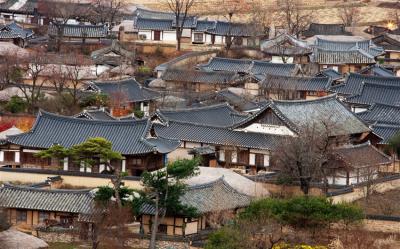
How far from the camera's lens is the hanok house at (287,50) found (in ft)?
227

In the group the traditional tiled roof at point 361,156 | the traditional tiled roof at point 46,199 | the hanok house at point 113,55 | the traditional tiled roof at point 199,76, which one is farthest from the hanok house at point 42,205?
the hanok house at point 113,55

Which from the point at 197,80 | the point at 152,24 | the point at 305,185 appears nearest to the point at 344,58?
the point at 197,80

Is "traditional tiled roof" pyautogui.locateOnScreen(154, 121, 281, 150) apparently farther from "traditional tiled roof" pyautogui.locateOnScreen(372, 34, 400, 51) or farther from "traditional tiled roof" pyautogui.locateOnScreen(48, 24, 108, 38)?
"traditional tiled roof" pyautogui.locateOnScreen(372, 34, 400, 51)

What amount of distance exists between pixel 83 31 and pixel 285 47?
496 inches

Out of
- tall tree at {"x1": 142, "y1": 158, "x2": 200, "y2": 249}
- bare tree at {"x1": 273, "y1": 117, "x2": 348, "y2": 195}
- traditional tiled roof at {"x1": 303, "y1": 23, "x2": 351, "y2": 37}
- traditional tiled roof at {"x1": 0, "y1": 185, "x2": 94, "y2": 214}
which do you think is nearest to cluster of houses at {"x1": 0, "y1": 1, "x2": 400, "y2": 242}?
traditional tiled roof at {"x1": 0, "y1": 185, "x2": 94, "y2": 214}

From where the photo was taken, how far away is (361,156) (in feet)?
147

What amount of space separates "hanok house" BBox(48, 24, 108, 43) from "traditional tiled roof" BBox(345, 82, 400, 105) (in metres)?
21.1

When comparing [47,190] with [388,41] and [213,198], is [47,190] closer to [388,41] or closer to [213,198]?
[213,198]

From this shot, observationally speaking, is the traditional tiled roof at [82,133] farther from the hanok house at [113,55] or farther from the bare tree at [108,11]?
the bare tree at [108,11]

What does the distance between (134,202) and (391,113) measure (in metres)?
19.7

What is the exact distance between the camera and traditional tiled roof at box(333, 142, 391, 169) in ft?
144

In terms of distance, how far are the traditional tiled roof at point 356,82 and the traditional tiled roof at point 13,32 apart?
2115 cm

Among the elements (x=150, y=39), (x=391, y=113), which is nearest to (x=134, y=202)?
(x=391, y=113)

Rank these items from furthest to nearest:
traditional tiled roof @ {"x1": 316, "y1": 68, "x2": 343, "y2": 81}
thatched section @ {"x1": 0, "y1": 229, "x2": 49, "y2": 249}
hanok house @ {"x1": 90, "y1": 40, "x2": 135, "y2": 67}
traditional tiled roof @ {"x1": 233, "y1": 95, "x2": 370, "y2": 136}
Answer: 1. hanok house @ {"x1": 90, "y1": 40, "x2": 135, "y2": 67}
2. traditional tiled roof @ {"x1": 316, "y1": 68, "x2": 343, "y2": 81}
3. traditional tiled roof @ {"x1": 233, "y1": 95, "x2": 370, "y2": 136}
4. thatched section @ {"x1": 0, "y1": 229, "x2": 49, "y2": 249}
